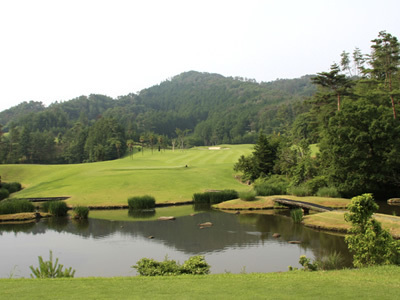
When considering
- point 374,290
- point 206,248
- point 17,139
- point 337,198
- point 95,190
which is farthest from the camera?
point 17,139

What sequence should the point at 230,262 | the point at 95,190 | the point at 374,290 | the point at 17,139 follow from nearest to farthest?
1. the point at 374,290
2. the point at 230,262
3. the point at 95,190
4. the point at 17,139

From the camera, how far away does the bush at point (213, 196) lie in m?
41.1

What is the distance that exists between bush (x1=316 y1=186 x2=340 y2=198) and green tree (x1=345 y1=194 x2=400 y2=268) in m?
22.6

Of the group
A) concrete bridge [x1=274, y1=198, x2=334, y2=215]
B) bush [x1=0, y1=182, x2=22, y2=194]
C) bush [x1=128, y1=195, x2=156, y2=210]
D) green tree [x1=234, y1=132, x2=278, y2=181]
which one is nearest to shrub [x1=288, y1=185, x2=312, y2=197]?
concrete bridge [x1=274, y1=198, x2=334, y2=215]

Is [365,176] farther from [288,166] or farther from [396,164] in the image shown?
[288,166]

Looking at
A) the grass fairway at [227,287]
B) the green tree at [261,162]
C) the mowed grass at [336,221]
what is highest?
the green tree at [261,162]

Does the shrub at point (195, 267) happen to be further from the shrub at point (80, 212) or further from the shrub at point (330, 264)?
the shrub at point (80, 212)

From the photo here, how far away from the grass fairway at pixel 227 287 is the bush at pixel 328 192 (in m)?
24.8

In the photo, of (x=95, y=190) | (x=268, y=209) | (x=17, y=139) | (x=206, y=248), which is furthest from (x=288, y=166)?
(x=17, y=139)

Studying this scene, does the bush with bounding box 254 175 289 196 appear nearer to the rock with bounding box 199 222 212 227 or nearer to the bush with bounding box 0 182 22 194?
the rock with bounding box 199 222 212 227

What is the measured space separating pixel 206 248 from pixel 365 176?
20.8 metres

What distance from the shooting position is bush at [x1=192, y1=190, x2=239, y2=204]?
41.1 meters

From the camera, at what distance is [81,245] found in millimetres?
24656

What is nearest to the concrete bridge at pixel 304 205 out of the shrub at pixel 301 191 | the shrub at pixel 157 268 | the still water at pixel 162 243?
the still water at pixel 162 243
